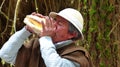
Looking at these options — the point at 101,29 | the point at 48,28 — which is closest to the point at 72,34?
the point at 48,28

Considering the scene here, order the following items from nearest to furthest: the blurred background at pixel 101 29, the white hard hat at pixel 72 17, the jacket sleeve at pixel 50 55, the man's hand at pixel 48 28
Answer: the jacket sleeve at pixel 50 55, the man's hand at pixel 48 28, the white hard hat at pixel 72 17, the blurred background at pixel 101 29

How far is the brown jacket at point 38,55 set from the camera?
3.01 metres

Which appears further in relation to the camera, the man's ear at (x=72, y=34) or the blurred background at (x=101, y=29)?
the blurred background at (x=101, y=29)

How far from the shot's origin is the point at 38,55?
316cm

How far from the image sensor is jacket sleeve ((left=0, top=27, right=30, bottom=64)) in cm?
313

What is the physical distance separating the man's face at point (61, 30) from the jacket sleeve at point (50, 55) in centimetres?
9

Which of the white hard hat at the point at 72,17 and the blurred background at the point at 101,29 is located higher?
the white hard hat at the point at 72,17

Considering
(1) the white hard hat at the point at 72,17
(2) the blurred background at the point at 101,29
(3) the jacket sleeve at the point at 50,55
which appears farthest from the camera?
(2) the blurred background at the point at 101,29

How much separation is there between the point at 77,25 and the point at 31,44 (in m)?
0.39

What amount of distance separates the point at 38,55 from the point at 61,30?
28 cm

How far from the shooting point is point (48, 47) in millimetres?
2885

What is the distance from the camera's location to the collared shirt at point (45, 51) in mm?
2844

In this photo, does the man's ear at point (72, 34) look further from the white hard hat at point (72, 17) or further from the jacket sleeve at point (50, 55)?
the jacket sleeve at point (50, 55)

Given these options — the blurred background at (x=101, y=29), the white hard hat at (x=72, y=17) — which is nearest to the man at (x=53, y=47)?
the white hard hat at (x=72, y=17)
